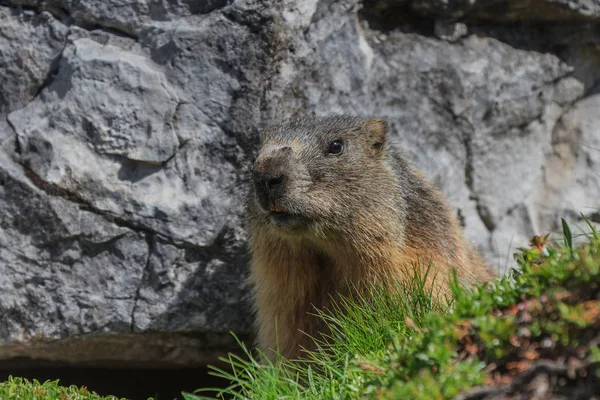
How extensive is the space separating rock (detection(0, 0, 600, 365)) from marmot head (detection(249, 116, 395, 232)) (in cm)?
83

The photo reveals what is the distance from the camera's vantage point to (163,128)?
642 centimetres

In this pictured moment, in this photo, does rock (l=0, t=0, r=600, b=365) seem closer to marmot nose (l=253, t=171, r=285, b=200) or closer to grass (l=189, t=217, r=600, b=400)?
marmot nose (l=253, t=171, r=285, b=200)

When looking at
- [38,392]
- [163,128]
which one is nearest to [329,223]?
[163,128]

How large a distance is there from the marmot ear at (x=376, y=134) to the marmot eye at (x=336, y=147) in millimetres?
317

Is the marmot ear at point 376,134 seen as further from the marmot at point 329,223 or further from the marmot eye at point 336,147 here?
the marmot eye at point 336,147

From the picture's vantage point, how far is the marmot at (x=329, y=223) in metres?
5.30

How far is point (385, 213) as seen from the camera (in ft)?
18.5

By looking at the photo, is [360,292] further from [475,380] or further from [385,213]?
[475,380]

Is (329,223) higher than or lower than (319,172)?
lower

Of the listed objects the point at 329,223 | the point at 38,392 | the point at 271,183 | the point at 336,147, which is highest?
the point at 336,147

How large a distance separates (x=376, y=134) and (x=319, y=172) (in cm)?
78

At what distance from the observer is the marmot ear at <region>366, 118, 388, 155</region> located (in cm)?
595

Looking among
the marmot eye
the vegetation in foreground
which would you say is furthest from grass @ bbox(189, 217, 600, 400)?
the marmot eye

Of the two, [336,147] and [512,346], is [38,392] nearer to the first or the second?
[336,147]
